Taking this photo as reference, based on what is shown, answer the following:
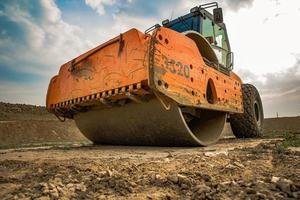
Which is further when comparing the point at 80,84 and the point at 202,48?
the point at 202,48

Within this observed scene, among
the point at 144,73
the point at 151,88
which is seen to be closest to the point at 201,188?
the point at 151,88

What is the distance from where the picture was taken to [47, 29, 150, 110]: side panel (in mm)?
3490

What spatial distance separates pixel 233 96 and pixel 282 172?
3.45 meters

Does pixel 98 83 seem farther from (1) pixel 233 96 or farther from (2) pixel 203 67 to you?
(1) pixel 233 96

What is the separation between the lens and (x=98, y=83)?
13.4ft

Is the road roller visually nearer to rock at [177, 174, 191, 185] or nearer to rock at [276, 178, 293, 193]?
rock at [177, 174, 191, 185]

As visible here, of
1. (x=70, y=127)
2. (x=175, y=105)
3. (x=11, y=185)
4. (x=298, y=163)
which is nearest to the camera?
(x=11, y=185)

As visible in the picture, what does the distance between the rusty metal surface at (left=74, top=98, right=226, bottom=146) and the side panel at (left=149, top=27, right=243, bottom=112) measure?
0.23 metres

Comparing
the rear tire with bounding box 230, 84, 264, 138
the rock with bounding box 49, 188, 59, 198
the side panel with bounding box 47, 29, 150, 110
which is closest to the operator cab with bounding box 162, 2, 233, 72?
the rear tire with bounding box 230, 84, 264, 138

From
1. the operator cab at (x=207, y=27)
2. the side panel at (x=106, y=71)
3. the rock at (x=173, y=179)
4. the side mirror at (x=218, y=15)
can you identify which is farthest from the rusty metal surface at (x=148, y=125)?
the rock at (x=173, y=179)

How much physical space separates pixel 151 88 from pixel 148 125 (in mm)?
870

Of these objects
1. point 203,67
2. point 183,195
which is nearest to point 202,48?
point 203,67

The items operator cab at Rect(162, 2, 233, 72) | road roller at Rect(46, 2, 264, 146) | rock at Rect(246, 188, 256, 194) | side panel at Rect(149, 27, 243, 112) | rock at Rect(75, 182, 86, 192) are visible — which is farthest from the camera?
operator cab at Rect(162, 2, 233, 72)

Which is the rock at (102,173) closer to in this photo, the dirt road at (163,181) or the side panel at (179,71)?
the dirt road at (163,181)
